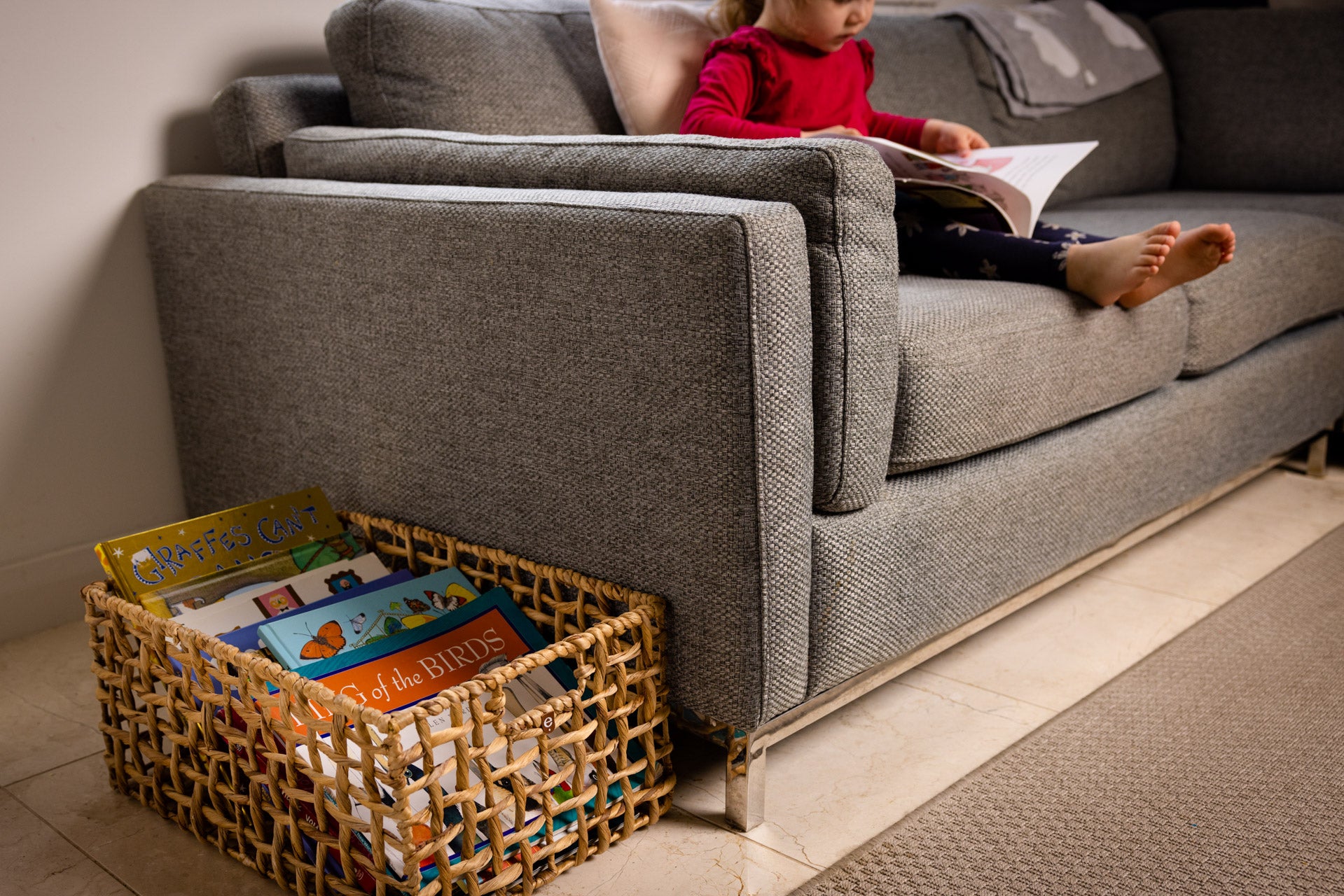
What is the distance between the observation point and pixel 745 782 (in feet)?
3.34

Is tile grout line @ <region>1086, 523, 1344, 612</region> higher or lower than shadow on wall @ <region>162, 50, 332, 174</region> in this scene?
lower

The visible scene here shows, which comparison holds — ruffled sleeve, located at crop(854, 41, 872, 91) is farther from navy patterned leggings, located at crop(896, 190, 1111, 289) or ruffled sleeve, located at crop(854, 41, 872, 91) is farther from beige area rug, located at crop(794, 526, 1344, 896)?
beige area rug, located at crop(794, 526, 1344, 896)

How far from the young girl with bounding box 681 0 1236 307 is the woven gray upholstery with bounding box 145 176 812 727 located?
410mm

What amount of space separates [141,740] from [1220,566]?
4.55 feet

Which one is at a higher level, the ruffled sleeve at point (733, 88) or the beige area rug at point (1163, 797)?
the ruffled sleeve at point (733, 88)

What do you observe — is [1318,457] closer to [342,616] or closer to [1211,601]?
[1211,601]

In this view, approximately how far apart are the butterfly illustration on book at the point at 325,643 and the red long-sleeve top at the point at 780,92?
719 mm

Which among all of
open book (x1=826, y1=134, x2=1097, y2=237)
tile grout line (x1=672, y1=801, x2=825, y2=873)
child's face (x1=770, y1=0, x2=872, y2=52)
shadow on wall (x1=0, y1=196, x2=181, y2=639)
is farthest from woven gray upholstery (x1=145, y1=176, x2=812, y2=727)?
child's face (x1=770, y1=0, x2=872, y2=52)

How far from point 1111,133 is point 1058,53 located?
200 mm

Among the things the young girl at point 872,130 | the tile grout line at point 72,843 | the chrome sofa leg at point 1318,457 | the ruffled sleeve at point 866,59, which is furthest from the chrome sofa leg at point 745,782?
the chrome sofa leg at point 1318,457

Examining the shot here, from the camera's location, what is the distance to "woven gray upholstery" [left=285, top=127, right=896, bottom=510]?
95 cm

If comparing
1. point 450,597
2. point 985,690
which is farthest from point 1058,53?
point 450,597

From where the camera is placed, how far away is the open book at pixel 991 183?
135 cm

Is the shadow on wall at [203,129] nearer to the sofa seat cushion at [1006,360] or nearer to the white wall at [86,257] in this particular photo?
the white wall at [86,257]
